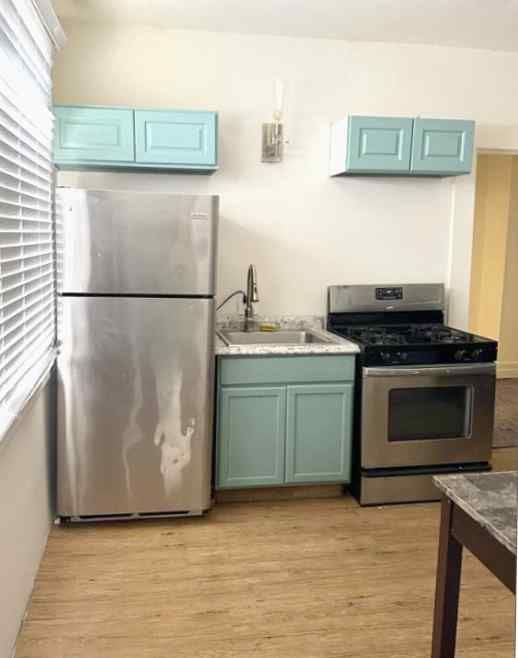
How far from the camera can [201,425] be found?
300cm

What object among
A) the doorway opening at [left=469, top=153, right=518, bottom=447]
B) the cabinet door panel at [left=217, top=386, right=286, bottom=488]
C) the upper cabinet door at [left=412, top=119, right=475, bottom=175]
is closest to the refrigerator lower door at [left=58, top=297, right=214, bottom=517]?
the cabinet door panel at [left=217, top=386, right=286, bottom=488]

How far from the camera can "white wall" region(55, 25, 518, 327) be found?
3379mm

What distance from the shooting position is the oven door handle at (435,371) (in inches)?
125

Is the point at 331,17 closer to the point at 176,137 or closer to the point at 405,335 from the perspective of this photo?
the point at 176,137

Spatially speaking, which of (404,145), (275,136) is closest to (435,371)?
(404,145)

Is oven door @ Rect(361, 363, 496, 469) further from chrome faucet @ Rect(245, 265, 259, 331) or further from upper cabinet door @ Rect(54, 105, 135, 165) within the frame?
upper cabinet door @ Rect(54, 105, 135, 165)

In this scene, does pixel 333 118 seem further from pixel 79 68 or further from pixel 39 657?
pixel 39 657

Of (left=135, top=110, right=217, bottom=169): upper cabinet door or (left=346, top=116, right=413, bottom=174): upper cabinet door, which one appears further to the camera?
(left=346, top=116, right=413, bottom=174): upper cabinet door

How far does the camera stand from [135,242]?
2.85 m

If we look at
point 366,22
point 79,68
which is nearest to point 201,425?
point 79,68

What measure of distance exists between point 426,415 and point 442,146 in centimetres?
146

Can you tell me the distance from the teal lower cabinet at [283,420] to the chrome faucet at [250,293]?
488 mm

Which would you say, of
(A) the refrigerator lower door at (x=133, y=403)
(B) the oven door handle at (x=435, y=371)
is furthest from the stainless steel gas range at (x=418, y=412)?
(A) the refrigerator lower door at (x=133, y=403)

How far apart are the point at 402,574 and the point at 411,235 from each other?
202 centimetres
